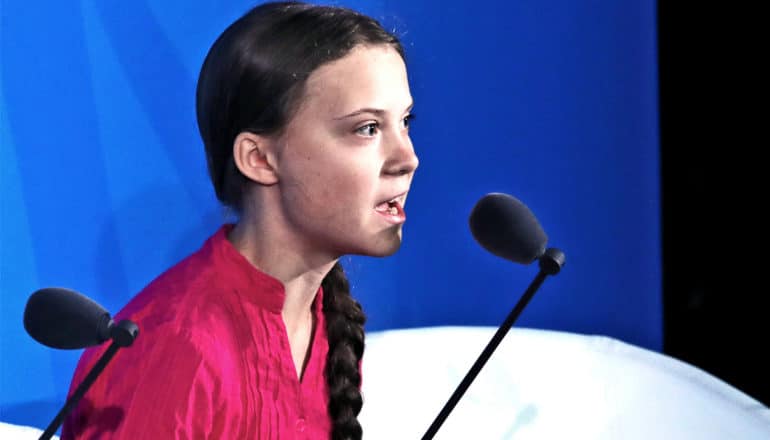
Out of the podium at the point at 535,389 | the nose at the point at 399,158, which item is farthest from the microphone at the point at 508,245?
the podium at the point at 535,389

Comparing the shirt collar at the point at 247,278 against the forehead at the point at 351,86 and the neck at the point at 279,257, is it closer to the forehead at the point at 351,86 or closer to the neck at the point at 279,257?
the neck at the point at 279,257

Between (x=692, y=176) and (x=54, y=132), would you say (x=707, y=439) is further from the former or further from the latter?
(x=54, y=132)

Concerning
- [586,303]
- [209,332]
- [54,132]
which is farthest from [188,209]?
[586,303]

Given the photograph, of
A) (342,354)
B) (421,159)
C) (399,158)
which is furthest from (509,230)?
(421,159)

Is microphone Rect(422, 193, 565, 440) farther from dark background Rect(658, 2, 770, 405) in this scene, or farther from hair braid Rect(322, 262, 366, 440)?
dark background Rect(658, 2, 770, 405)

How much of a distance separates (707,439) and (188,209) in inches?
30.9

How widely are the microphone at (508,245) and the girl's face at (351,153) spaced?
0.19m

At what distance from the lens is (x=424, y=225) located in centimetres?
159

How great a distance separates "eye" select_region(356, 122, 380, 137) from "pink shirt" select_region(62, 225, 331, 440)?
0.17 meters

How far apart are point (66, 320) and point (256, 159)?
0.35m

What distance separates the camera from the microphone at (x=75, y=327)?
2.17 ft

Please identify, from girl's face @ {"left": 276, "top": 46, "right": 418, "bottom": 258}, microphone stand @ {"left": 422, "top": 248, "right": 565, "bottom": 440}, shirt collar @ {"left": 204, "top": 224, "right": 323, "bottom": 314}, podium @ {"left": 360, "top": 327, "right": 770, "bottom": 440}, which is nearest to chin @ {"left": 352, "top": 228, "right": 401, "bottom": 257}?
girl's face @ {"left": 276, "top": 46, "right": 418, "bottom": 258}

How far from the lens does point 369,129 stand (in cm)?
97

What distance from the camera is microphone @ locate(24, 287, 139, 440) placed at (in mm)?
661
